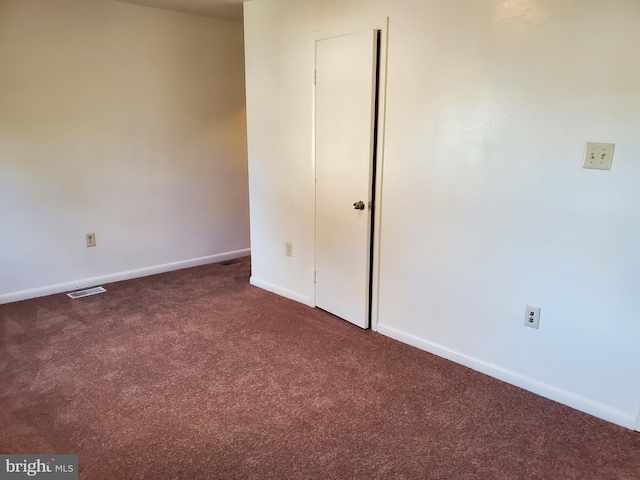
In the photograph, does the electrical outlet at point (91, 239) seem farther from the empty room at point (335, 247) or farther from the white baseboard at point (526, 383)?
the white baseboard at point (526, 383)

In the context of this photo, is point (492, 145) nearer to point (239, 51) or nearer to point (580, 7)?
point (580, 7)

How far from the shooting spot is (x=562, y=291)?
225cm

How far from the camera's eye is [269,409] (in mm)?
2244

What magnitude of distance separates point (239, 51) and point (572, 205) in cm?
364

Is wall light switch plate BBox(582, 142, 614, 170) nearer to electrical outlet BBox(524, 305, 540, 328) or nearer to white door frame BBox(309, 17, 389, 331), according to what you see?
electrical outlet BBox(524, 305, 540, 328)

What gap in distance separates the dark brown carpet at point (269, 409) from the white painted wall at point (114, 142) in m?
0.79

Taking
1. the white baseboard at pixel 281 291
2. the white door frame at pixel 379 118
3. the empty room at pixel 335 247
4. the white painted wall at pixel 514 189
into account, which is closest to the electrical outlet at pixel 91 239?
the empty room at pixel 335 247

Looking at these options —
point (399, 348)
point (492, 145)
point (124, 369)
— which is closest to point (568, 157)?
point (492, 145)

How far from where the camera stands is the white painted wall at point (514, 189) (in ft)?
6.64

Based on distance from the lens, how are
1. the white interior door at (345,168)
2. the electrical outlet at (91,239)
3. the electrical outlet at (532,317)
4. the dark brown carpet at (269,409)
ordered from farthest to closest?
the electrical outlet at (91,239), the white interior door at (345,168), the electrical outlet at (532,317), the dark brown carpet at (269,409)

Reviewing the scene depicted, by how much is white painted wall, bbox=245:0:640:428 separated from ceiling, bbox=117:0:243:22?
867 millimetres

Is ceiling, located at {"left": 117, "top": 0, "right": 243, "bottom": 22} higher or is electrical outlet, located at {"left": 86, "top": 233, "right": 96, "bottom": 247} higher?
ceiling, located at {"left": 117, "top": 0, "right": 243, "bottom": 22}

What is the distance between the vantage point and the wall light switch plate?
201 cm

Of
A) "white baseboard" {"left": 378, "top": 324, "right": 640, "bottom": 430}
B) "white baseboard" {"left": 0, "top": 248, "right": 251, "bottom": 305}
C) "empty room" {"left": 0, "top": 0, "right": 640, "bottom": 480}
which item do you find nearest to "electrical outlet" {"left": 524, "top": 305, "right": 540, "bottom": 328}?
"empty room" {"left": 0, "top": 0, "right": 640, "bottom": 480}
